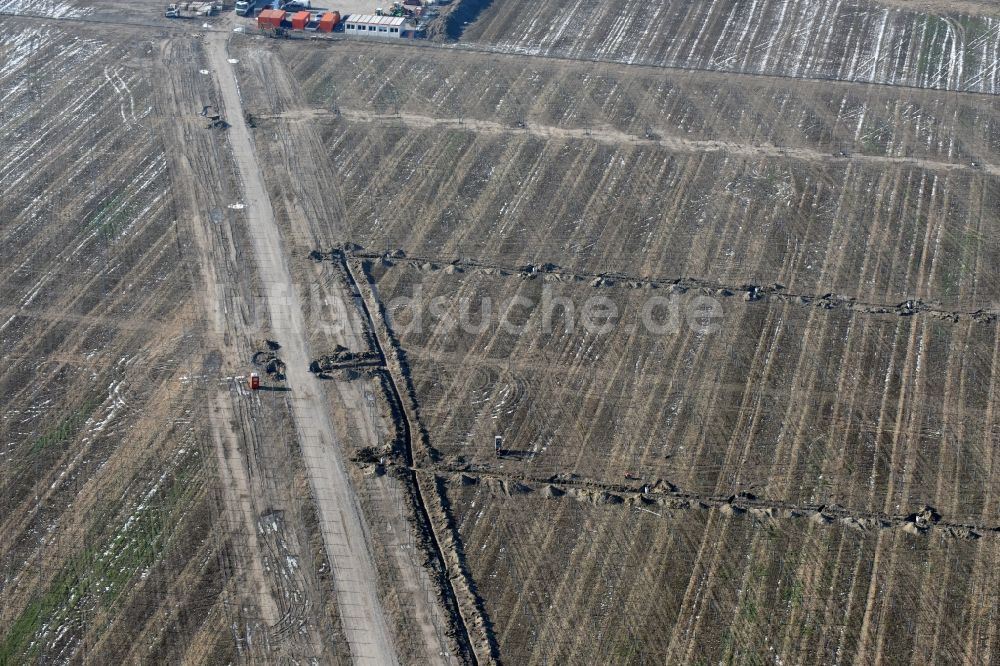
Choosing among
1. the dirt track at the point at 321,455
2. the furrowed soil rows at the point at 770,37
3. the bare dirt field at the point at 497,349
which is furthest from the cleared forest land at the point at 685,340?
the dirt track at the point at 321,455

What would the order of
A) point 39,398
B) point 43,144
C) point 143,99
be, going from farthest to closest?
point 143,99 → point 43,144 → point 39,398

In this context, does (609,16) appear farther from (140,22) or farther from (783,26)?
(140,22)

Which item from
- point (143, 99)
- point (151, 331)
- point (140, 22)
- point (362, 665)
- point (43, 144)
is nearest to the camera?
point (362, 665)

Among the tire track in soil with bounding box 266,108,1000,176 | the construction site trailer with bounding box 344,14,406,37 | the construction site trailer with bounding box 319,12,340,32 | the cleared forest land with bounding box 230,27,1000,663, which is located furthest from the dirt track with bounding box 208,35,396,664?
the construction site trailer with bounding box 344,14,406,37

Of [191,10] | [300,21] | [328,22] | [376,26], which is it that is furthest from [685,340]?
[191,10]

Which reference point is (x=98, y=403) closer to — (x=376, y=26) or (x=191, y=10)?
(x=376, y=26)

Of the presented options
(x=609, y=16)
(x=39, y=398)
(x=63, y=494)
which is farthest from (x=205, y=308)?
(x=609, y=16)
